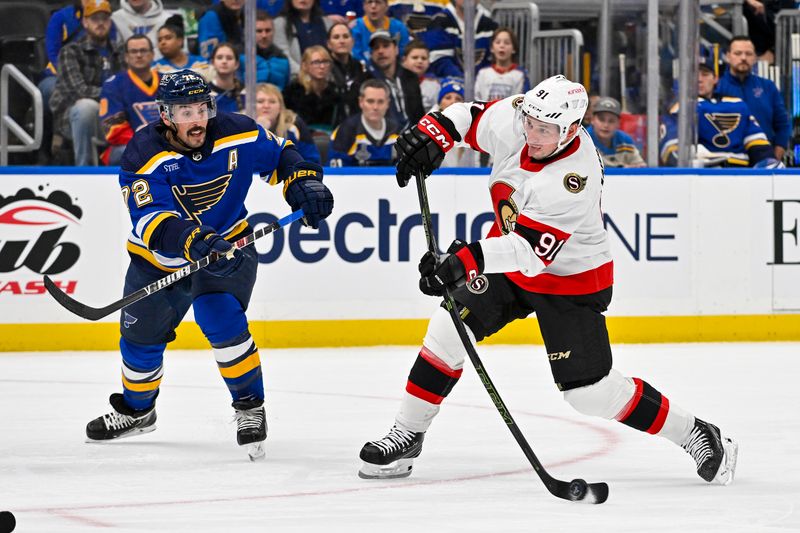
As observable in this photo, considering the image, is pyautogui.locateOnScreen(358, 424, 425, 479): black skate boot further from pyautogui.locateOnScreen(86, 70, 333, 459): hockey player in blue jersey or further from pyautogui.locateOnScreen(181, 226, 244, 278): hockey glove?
pyautogui.locateOnScreen(181, 226, 244, 278): hockey glove

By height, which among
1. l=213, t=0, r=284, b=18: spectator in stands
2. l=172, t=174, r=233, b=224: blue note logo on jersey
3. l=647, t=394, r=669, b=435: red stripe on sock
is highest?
l=213, t=0, r=284, b=18: spectator in stands

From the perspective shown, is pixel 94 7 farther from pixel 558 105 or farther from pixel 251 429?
pixel 558 105

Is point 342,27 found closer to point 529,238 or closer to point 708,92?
point 708,92

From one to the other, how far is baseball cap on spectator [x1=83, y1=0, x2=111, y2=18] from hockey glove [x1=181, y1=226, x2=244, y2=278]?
3.28 m

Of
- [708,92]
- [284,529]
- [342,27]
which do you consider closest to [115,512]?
[284,529]

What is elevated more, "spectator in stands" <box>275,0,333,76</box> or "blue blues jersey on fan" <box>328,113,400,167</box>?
"spectator in stands" <box>275,0,333,76</box>

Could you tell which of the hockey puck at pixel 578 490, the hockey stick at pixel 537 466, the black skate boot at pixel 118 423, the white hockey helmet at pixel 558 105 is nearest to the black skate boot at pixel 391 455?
the hockey stick at pixel 537 466

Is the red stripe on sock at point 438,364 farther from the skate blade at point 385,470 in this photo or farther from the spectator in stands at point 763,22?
the spectator in stands at point 763,22

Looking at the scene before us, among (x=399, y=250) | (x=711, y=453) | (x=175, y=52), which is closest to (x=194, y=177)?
(x=711, y=453)

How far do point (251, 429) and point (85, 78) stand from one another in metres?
3.24

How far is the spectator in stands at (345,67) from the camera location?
23.2 feet

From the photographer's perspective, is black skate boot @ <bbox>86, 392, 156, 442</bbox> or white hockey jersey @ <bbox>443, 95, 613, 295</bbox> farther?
black skate boot @ <bbox>86, 392, 156, 442</bbox>

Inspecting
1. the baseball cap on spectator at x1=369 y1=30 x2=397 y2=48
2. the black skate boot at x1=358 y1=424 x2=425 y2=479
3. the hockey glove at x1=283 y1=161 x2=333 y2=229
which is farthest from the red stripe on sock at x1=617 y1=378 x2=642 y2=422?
the baseball cap on spectator at x1=369 y1=30 x2=397 y2=48

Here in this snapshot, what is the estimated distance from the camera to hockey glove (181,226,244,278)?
12.3 ft
